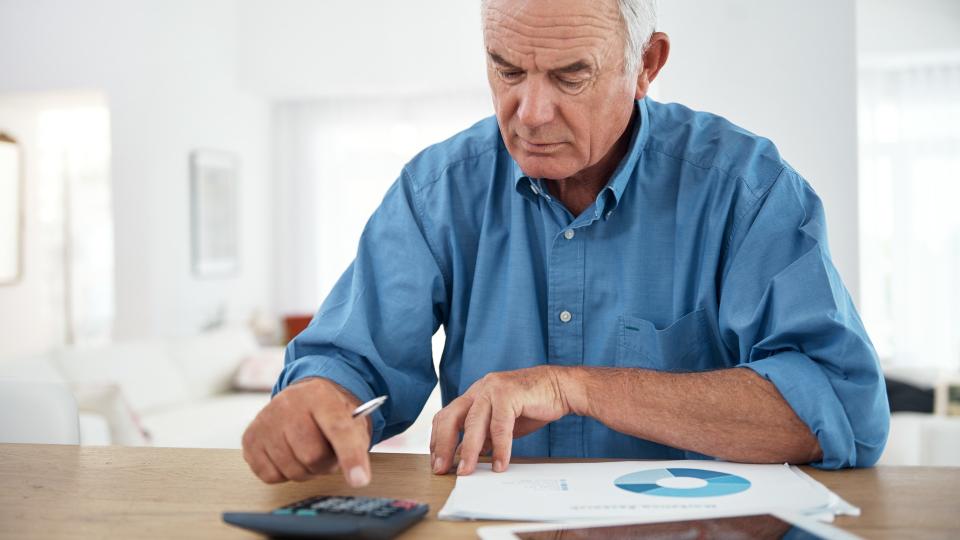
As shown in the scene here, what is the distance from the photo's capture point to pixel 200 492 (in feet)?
3.22

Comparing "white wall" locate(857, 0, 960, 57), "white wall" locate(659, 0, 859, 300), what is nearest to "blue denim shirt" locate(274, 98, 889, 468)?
"white wall" locate(659, 0, 859, 300)

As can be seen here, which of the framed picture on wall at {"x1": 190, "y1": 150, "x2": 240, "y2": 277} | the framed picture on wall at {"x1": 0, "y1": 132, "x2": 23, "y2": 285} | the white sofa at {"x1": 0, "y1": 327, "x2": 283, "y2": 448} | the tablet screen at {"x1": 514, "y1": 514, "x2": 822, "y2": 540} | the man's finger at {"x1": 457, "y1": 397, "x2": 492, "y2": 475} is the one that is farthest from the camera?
the framed picture on wall at {"x1": 190, "y1": 150, "x2": 240, "y2": 277}

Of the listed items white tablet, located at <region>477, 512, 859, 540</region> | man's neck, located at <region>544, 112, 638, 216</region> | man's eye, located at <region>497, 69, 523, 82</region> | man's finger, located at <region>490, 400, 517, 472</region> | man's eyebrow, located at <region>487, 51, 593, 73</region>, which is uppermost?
man's eyebrow, located at <region>487, 51, 593, 73</region>

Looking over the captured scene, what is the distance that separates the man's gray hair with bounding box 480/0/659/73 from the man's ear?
0.07ft

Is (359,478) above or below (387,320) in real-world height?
below

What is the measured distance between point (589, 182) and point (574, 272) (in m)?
0.17

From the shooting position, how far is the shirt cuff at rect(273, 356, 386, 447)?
1211 millimetres

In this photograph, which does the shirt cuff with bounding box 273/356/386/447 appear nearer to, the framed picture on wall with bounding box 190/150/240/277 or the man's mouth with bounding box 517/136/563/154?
the man's mouth with bounding box 517/136/563/154

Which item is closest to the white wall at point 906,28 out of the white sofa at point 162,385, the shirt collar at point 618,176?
the white sofa at point 162,385

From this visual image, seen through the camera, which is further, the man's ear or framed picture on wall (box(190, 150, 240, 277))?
framed picture on wall (box(190, 150, 240, 277))

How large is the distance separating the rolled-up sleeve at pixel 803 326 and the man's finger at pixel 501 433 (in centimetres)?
31

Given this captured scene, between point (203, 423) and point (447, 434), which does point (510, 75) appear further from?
point (203, 423)

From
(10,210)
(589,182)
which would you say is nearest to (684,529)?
(589,182)

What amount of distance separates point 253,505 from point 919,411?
17.0 feet
